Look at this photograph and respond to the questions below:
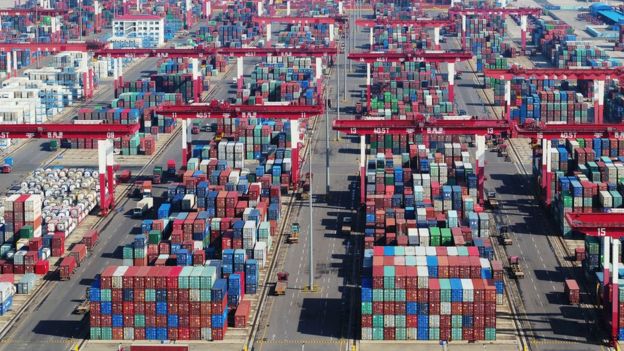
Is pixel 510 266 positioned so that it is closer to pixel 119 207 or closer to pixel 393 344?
pixel 393 344

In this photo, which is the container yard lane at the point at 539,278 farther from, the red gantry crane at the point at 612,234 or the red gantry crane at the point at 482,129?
the red gantry crane at the point at 482,129

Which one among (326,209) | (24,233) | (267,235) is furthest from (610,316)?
(24,233)

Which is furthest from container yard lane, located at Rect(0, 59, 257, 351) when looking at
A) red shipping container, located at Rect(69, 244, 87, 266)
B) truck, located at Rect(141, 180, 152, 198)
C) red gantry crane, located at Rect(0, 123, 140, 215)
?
truck, located at Rect(141, 180, 152, 198)

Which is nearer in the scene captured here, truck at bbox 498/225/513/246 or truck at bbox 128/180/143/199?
truck at bbox 498/225/513/246

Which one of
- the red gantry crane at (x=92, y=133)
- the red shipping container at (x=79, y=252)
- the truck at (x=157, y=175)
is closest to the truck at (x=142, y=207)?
the red gantry crane at (x=92, y=133)

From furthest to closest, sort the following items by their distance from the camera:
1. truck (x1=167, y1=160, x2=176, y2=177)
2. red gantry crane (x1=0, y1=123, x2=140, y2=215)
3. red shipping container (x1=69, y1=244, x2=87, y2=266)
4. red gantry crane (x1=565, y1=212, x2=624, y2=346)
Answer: truck (x1=167, y1=160, x2=176, y2=177) < red gantry crane (x1=0, y1=123, x2=140, y2=215) < red shipping container (x1=69, y1=244, x2=87, y2=266) < red gantry crane (x1=565, y1=212, x2=624, y2=346)

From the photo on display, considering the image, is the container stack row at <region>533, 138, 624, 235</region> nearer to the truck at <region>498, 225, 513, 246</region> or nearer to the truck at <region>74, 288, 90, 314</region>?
the truck at <region>498, 225, 513, 246</region>

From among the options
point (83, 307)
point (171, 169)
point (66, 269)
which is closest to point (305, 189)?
point (171, 169)
